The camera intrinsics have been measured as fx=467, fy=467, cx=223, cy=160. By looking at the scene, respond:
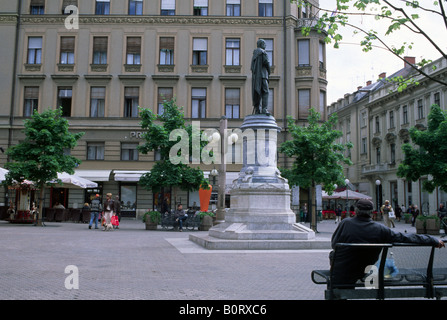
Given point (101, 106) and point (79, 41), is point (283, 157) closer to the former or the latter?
point (101, 106)

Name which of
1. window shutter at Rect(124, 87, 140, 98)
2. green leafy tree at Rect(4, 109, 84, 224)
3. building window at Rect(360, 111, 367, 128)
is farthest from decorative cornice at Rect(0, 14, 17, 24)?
building window at Rect(360, 111, 367, 128)

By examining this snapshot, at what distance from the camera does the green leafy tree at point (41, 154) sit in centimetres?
2403

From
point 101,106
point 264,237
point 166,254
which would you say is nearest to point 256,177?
point 264,237

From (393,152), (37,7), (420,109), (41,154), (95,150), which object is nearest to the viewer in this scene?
(41,154)

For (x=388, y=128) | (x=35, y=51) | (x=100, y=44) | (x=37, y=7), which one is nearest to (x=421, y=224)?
(x=100, y=44)

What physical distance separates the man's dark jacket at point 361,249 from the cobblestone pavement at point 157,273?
1450mm

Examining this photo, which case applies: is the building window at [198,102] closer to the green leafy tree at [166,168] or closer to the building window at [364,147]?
the green leafy tree at [166,168]

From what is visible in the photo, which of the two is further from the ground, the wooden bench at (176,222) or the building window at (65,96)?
the building window at (65,96)

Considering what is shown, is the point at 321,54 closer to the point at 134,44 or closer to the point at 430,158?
the point at 134,44

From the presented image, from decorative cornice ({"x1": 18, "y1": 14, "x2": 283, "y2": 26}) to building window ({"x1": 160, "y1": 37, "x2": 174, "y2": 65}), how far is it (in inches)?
55.2

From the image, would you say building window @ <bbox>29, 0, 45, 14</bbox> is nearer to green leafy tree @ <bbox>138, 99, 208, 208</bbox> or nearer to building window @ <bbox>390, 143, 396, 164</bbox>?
green leafy tree @ <bbox>138, 99, 208, 208</bbox>

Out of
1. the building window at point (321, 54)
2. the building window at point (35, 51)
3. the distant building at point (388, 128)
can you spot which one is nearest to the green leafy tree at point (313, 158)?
the building window at point (321, 54)

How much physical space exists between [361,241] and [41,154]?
23080 mm

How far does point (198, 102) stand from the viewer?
36125 millimetres
